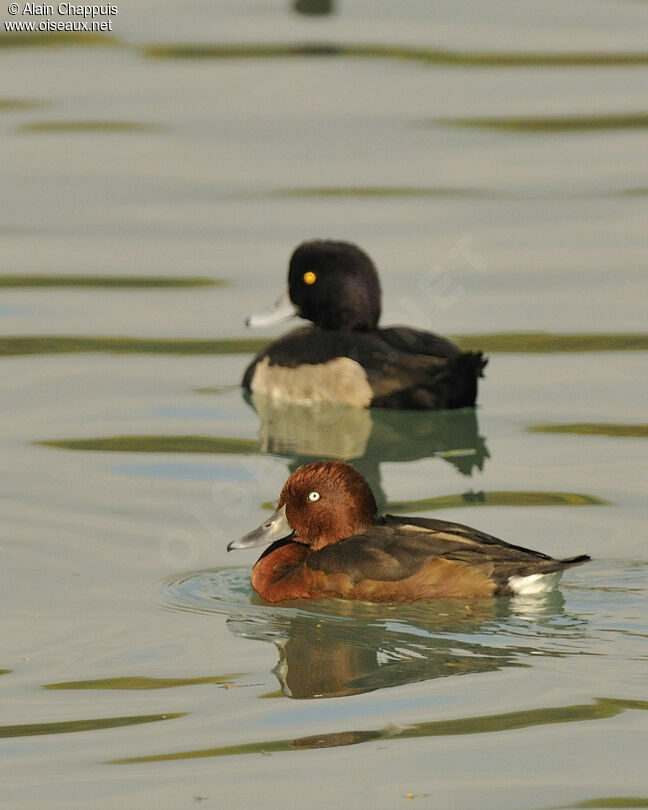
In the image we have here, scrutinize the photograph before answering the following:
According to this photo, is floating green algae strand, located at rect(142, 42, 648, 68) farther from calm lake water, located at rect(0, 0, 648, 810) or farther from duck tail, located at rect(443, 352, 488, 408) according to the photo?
duck tail, located at rect(443, 352, 488, 408)

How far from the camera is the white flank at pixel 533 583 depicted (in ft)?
24.1

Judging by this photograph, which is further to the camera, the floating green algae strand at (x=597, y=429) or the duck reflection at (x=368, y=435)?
the floating green algae strand at (x=597, y=429)

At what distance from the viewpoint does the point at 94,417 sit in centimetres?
1106

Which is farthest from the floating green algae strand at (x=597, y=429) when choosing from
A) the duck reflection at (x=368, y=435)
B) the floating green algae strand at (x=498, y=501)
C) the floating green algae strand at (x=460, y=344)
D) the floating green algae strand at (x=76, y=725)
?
the floating green algae strand at (x=76, y=725)

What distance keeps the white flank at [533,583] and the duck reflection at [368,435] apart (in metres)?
2.27

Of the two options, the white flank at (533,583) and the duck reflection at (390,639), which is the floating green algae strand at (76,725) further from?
the white flank at (533,583)

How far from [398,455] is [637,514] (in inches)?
81.4

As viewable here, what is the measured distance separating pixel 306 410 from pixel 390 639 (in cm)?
505

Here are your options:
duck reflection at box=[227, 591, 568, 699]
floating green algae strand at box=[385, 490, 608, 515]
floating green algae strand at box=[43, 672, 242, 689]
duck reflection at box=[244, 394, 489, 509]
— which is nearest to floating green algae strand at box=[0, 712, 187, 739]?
floating green algae strand at box=[43, 672, 242, 689]

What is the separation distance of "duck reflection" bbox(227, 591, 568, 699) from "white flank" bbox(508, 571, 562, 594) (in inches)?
2.6

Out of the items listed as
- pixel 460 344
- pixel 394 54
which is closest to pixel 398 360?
pixel 460 344

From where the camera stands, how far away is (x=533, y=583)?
7367 millimetres

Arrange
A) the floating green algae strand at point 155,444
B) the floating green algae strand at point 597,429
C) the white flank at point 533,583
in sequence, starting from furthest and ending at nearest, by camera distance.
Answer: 1. the floating green algae strand at point 597,429
2. the floating green algae strand at point 155,444
3. the white flank at point 533,583

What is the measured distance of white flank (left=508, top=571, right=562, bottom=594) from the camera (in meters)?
7.34
